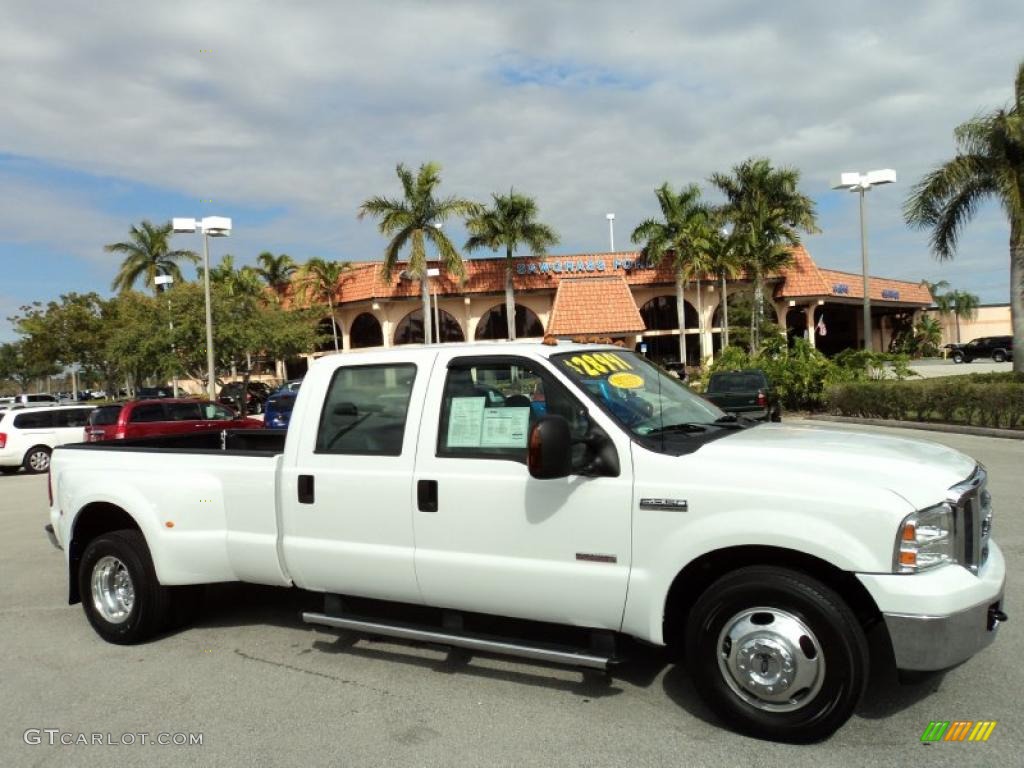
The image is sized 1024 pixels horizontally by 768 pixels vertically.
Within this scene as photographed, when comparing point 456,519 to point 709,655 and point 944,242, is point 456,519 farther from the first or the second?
point 944,242

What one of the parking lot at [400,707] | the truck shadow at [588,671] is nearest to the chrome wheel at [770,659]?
the parking lot at [400,707]

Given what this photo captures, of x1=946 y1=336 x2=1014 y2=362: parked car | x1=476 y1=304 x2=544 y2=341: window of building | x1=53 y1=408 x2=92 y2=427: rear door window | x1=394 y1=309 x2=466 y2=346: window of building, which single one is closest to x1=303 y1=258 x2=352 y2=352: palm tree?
x1=394 y1=309 x2=466 y2=346: window of building

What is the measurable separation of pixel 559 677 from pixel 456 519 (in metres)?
1.09

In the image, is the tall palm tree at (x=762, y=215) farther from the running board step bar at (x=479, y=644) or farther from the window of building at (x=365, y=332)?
the running board step bar at (x=479, y=644)

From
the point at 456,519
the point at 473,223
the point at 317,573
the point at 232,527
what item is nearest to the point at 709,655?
the point at 456,519

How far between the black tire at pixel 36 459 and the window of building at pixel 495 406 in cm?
1790

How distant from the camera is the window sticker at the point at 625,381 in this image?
426cm

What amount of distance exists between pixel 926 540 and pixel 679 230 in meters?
38.7

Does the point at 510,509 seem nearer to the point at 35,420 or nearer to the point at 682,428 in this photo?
the point at 682,428

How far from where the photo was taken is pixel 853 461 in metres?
3.54

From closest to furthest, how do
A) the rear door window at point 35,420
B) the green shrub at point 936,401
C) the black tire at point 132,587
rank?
1. the black tire at point 132,587
2. the green shrub at point 936,401
3. the rear door window at point 35,420

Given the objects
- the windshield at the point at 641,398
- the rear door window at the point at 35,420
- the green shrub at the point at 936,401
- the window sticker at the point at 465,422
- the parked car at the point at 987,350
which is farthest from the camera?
the parked car at the point at 987,350

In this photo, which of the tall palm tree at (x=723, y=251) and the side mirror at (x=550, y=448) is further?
the tall palm tree at (x=723, y=251)

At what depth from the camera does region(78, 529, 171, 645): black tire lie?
5.14 meters
